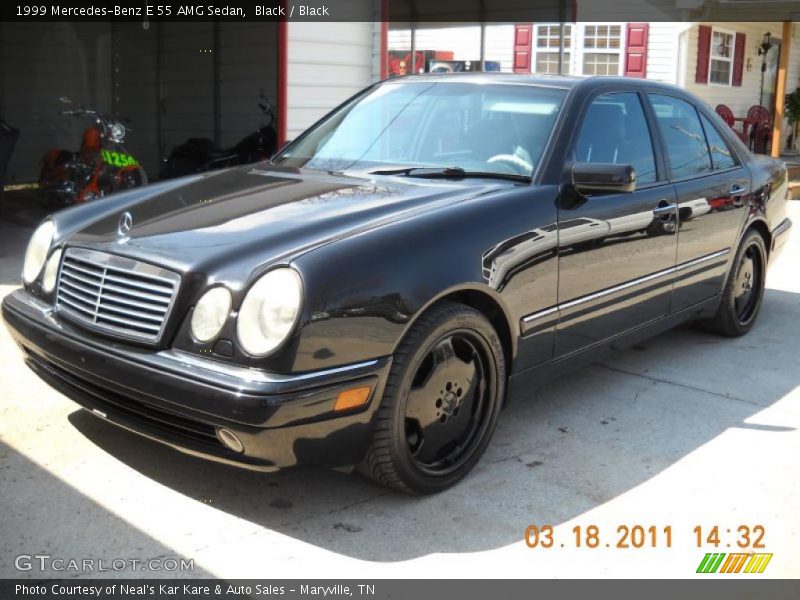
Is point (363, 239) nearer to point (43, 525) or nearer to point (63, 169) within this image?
point (43, 525)

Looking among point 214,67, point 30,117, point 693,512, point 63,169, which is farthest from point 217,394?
point 30,117

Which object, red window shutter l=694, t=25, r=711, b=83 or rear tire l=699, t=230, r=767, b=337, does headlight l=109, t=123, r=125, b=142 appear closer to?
rear tire l=699, t=230, r=767, b=337

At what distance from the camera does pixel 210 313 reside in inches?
118

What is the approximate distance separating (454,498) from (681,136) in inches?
102

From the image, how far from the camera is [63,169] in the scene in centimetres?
982

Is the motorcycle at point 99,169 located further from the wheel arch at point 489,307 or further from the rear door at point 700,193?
the wheel arch at point 489,307

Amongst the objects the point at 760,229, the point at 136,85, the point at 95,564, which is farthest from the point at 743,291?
the point at 136,85

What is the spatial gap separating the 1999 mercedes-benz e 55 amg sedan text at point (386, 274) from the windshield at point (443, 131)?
1 centimetres

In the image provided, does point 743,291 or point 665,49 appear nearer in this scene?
point 743,291

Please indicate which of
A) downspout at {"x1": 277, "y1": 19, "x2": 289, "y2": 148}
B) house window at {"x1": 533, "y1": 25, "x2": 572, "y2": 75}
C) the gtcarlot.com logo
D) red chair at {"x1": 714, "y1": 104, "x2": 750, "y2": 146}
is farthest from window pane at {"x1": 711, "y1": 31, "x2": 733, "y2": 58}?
the gtcarlot.com logo

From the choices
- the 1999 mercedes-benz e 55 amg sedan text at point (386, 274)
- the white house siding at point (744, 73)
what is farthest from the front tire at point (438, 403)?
the white house siding at point (744, 73)

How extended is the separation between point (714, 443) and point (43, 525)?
2.75m

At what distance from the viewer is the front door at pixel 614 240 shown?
3.93 metres

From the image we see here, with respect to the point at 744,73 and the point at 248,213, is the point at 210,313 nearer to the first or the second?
the point at 248,213
